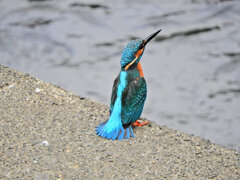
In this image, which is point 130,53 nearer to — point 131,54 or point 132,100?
point 131,54

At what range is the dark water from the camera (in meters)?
5.95

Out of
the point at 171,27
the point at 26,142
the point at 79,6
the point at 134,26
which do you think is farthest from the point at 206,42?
the point at 26,142

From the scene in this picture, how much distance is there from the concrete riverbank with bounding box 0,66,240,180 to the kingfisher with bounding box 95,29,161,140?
89 millimetres

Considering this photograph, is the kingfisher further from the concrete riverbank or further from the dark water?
the dark water

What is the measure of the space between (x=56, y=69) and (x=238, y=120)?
279cm

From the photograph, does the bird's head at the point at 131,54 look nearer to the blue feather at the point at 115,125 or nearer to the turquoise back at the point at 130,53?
the turquoise back at the point at 130,53

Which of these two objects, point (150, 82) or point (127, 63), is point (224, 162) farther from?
point (150, 82)

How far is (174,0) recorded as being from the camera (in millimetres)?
7977

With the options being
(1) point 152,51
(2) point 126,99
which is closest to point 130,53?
(2) point 126,99

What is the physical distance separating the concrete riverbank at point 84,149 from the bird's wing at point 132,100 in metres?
0.16

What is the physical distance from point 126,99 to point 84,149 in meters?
0.51

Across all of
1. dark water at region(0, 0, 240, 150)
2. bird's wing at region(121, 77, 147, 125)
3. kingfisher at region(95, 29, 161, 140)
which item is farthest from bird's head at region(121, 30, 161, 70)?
dark water at region(0, 0, 240, 150)

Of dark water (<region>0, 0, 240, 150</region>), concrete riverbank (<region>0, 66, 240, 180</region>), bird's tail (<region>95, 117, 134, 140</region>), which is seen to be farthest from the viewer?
dark water (<region>0, 0, 240, 150</region>)

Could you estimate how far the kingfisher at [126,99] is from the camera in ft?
11.1
